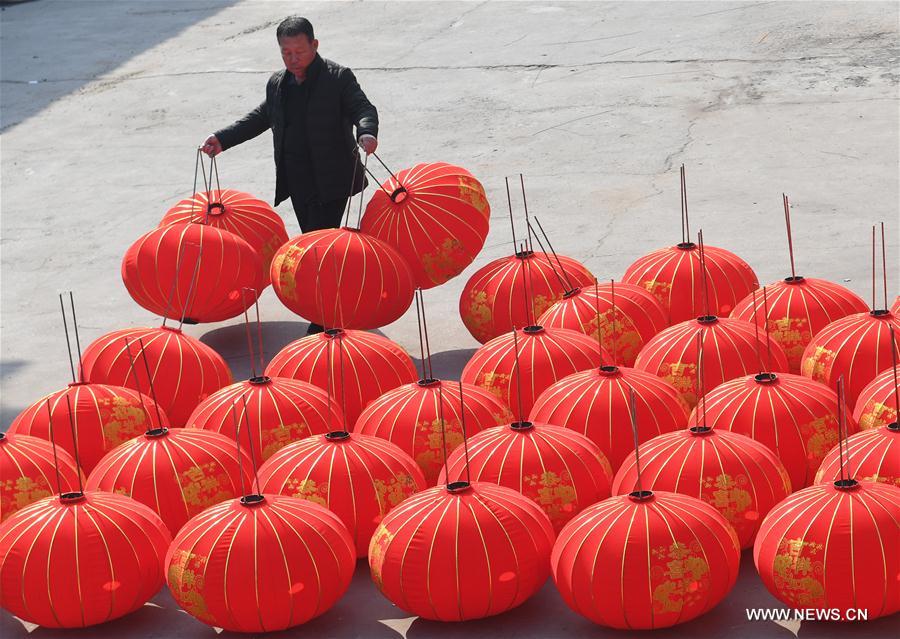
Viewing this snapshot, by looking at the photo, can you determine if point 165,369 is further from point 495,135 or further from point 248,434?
point 495,135

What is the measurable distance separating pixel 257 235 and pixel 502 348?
2.80 meters

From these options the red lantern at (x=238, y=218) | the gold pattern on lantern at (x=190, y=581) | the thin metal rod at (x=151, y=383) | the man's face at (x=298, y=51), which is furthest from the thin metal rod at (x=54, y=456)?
the man's face at (x=298, y=51)

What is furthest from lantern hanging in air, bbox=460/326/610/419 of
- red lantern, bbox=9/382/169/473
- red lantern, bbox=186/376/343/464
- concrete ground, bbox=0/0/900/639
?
red lantern, bbox=9/382/169/473

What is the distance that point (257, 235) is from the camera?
33.7ft

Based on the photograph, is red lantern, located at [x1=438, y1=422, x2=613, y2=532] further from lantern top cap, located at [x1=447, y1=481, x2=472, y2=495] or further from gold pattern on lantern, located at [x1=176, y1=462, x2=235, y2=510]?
gold pattern on lantern, located at [x1=176, y1=462, x2=235, y2=510]

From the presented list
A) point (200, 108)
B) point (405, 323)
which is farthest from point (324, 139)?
point (200, 108)

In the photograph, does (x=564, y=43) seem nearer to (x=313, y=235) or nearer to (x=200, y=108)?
(x=200, y=108)

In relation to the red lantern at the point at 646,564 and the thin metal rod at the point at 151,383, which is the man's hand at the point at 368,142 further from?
the red lantern at the point at 646,564

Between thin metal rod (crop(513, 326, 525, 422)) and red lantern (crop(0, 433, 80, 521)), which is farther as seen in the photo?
thin metal rod (crop(513, 326, 525, 422))

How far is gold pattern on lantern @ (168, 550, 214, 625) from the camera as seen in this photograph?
625cm

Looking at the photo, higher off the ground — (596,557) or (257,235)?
(257,235)

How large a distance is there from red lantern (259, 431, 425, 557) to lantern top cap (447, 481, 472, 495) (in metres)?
0.58

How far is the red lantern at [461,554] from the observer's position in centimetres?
620

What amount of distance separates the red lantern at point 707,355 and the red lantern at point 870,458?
120 centimetres
